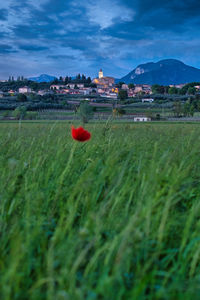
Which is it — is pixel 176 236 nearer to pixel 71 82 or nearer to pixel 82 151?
pixel 82 151

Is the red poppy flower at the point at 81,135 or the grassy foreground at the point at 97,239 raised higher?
the red poppy flower at the point at 81,135

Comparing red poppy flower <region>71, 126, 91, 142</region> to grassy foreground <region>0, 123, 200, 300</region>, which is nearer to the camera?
grassy foreground <region>0, 123, 200, 300</region>

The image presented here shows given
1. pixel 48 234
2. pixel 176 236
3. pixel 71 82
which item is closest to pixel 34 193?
pixel 48 234

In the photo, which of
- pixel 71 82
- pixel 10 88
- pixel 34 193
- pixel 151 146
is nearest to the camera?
pixel 34 193

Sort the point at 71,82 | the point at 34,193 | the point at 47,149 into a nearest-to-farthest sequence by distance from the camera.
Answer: the point at 34,193
the point at 47,149
the point at 71,82

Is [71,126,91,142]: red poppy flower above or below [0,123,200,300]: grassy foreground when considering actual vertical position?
above

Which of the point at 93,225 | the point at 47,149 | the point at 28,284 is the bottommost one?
the point at 28,284

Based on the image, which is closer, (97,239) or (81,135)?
(97,239)

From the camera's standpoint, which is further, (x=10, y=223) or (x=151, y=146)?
(x=151, y=146)

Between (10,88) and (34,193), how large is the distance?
6410 inches

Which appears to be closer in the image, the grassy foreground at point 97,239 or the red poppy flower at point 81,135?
the grassy foreground at point 97,239

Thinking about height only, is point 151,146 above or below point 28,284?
above

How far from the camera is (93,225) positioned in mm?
1266

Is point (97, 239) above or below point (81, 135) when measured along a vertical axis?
below
